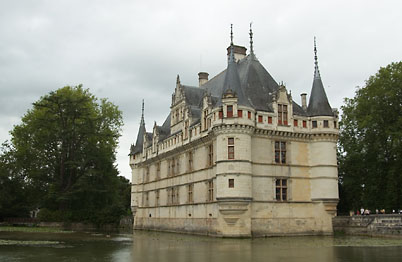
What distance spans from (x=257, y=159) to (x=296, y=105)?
5.70 metres

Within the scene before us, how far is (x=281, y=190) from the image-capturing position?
28.4 meters

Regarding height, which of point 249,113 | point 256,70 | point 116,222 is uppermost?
point 256,70

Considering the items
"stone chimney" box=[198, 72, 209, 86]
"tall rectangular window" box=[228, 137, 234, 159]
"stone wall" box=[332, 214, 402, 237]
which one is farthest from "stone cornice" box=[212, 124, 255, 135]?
"stone chimney" box=[198, 72, 209, 86]

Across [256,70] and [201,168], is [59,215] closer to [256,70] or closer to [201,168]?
[201,168]

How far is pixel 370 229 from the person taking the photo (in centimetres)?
2662

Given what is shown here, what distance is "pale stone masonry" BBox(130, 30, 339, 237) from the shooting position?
87.2 feet

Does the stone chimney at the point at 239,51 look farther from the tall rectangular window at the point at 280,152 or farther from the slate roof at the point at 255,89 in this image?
the tall rectangular window at the point at 280,152

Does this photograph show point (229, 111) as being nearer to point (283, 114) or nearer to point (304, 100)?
point (283, 114)

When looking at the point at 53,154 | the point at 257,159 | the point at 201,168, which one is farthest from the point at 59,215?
the point at 257,159

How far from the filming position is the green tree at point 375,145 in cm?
3238

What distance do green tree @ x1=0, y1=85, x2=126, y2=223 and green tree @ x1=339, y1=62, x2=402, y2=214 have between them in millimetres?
21441

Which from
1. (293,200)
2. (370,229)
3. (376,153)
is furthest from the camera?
(376,153)

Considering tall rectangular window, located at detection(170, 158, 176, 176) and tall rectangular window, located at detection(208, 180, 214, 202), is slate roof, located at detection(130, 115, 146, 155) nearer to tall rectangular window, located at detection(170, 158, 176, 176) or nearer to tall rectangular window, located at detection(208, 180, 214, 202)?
tall rectangular window, located at detection(170, 158, 176, 176)

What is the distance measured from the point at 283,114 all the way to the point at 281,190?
16.2 feet
